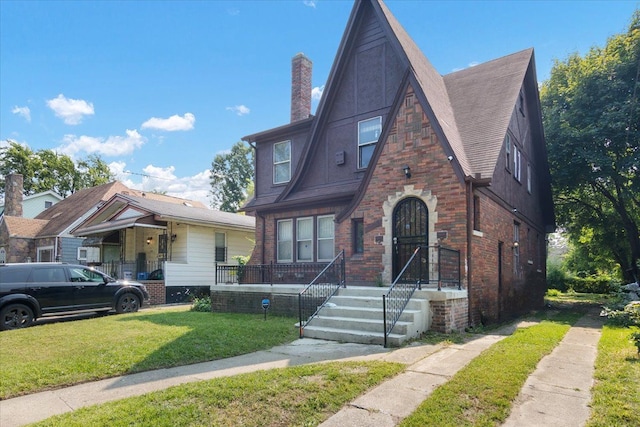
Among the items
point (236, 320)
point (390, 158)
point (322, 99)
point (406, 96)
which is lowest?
point (236, 320)

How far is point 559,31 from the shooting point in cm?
1393

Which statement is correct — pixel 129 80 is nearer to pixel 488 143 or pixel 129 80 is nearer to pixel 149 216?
pixel 149 216

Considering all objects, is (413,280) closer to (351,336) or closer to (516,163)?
(351,336)

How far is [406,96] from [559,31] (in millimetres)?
7059

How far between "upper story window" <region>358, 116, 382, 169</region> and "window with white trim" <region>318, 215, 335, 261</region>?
6.71ft

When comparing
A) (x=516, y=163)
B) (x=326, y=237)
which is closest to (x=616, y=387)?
(x=326, y=237)

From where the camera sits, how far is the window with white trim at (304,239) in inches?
551

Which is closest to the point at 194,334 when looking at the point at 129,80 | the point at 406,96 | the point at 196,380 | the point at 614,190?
the point at 196,380

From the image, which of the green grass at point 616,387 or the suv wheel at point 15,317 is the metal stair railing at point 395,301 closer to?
the green grass at point 616,387

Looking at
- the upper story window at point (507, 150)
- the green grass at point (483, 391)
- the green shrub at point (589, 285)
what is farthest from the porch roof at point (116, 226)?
the green shrub at point (589, 285)

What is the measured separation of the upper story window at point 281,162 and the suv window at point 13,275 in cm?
823

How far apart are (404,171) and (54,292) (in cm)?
1005

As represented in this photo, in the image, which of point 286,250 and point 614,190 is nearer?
point 286,250

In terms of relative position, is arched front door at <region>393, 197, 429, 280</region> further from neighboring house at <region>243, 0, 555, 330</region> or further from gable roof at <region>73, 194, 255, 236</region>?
gable roof at <region>73, 194, 255, 236</region>
